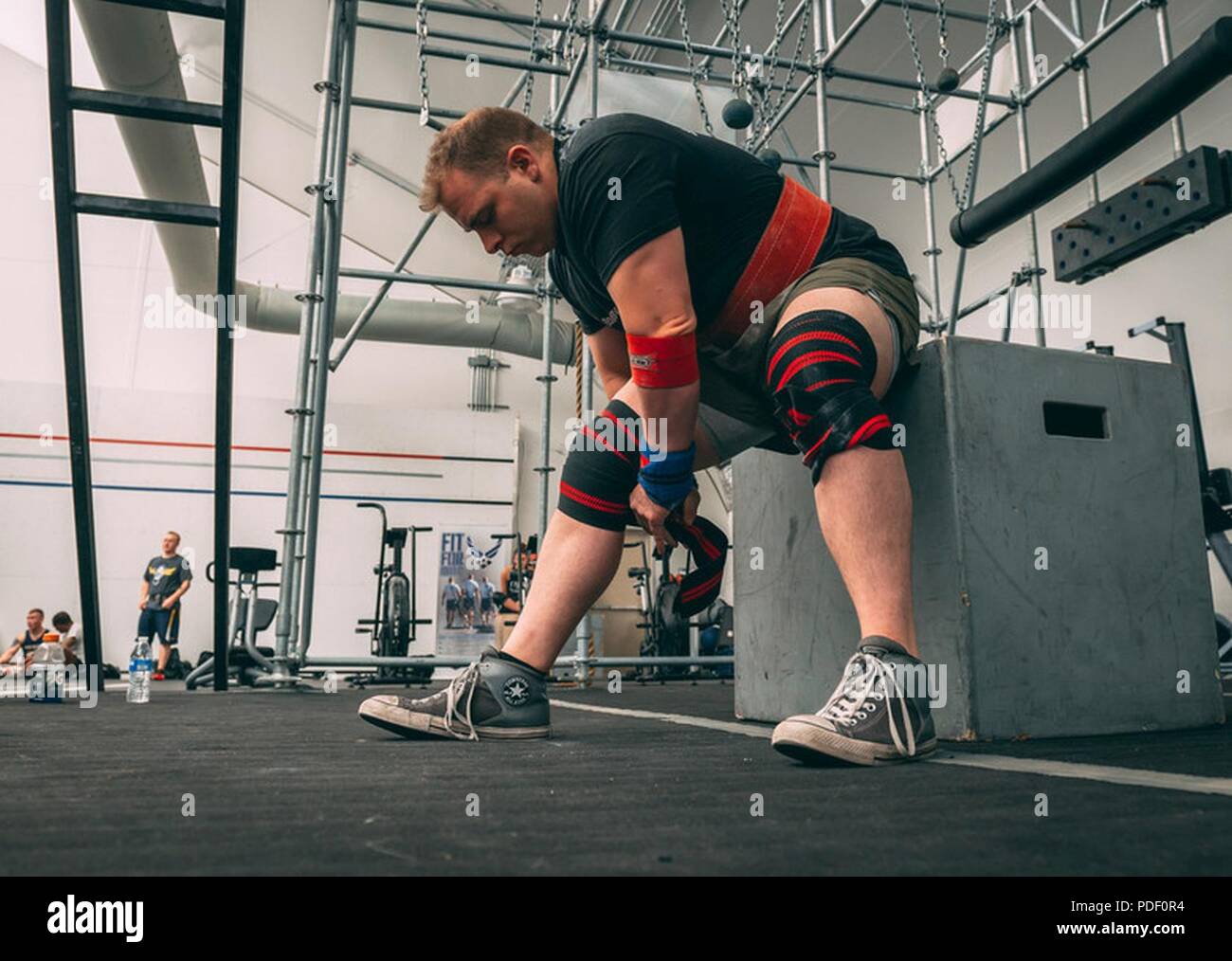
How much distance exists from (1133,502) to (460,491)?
7230 millimetres

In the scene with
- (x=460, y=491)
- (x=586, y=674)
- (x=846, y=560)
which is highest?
(x=460, y=491)

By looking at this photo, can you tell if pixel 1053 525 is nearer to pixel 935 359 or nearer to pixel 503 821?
pixel 935 359

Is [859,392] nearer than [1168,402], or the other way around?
[859,392]

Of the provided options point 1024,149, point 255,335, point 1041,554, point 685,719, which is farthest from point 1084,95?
point 255,335

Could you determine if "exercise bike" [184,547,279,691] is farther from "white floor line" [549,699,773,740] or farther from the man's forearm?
the man's forearm

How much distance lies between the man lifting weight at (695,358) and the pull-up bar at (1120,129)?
449mm

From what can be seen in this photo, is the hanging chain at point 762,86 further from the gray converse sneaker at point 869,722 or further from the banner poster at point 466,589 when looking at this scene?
the banner poster at point 466,589

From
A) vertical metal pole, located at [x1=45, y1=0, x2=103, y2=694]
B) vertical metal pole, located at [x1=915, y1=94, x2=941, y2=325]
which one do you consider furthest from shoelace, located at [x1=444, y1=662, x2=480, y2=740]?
vertical metal pole, located at [x1=915, y1=94, x2=941, y2=325]

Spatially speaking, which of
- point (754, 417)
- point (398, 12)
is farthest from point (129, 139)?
point (754, 417)

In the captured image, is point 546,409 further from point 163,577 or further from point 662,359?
point 163,577

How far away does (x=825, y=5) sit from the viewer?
3404 mm

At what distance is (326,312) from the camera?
9.98 feet

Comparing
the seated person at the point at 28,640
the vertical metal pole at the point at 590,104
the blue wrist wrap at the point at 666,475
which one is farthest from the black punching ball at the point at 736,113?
the seated person at the point at 28,640

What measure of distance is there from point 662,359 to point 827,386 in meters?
0.19
